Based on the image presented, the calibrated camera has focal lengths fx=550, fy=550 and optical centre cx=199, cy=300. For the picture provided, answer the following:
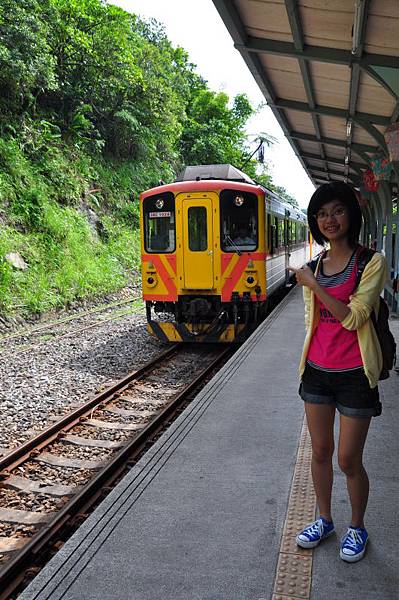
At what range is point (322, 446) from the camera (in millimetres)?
2904

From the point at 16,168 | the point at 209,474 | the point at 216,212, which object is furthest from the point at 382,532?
the point at 16,168

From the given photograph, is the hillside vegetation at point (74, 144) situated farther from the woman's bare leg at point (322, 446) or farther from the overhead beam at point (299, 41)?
the woman's bare leg at point (322, 446)

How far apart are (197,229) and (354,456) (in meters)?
7.46

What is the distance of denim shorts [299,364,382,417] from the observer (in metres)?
2.68

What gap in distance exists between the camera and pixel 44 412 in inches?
266

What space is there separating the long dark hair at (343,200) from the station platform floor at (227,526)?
167cm

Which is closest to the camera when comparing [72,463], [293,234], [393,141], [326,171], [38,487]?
[38,487]

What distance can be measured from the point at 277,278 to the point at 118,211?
11809mm

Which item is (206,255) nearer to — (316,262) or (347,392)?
(316,262)

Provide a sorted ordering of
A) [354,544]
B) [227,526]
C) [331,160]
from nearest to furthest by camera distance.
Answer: [354,544] < [227,526] < [331,160]

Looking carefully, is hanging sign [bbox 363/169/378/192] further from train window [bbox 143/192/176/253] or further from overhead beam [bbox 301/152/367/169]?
train window [bbox 143/192/176/253]

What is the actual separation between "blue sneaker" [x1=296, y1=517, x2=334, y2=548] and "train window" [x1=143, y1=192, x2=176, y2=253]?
7295mm

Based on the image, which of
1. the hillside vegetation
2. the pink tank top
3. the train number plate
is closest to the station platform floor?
the pink tank top

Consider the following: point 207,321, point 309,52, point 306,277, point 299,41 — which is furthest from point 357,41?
point 207,321
